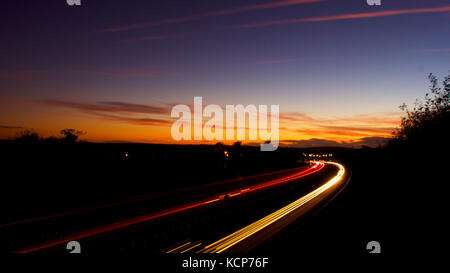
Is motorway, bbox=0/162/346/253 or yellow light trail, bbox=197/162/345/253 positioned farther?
motorway, bbox=0/162/346/253

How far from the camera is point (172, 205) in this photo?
1342 centimetres

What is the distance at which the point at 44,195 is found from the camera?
57.5ft

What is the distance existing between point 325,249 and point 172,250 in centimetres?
390

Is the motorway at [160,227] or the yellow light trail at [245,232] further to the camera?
the motorway at [160,227]

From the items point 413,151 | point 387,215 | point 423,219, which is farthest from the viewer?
point 413,151

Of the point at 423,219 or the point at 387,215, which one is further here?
the point at 387,215

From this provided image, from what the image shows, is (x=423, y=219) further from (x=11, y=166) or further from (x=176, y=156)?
(x=176, y=156)

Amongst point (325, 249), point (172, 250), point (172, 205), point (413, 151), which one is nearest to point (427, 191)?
point (413, 151)

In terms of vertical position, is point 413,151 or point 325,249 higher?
point 413,151

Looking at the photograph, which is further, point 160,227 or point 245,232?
point 160,227

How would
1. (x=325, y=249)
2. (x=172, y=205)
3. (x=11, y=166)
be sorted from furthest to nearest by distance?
(x=11, y=166) → (x=172, y=205) → (x=325, y=249)
